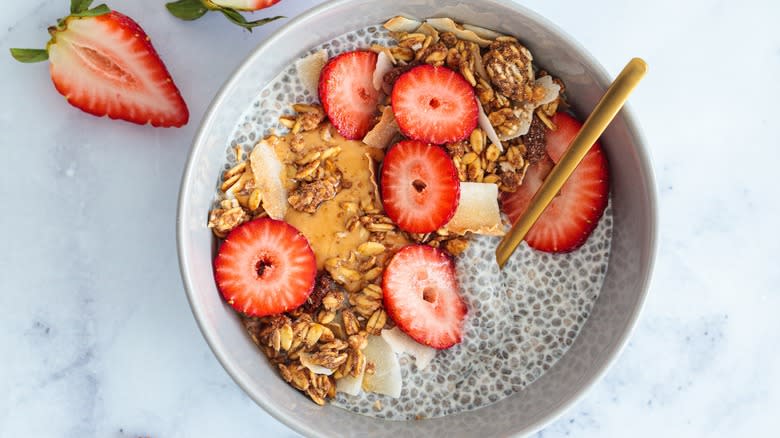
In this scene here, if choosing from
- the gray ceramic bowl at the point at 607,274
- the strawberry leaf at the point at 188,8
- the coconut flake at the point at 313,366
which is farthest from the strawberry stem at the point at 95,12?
the coconut flake at the point at 313,366

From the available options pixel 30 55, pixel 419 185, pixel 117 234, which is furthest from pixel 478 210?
pixel 30 55

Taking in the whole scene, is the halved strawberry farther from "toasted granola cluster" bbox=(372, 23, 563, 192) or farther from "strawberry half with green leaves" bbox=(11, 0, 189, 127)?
"strawberry half with green leaves" bbox=(11, 0, 189, 127)

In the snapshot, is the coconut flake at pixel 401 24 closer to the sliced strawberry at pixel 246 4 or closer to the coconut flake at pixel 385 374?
the sliced strawberry at pixel 246 4

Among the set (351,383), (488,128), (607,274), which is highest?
(488,128)

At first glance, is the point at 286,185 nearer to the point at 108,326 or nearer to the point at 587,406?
the point at 108,326

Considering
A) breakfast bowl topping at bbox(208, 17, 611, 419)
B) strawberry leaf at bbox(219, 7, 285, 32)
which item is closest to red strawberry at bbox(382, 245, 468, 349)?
breakfast bowl topping at bbox(208, 17, 611, 419)

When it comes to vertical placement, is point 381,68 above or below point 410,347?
above

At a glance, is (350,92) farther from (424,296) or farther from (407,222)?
(424,296)

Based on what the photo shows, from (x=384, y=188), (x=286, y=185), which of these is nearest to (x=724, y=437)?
(x=384, y=188)
